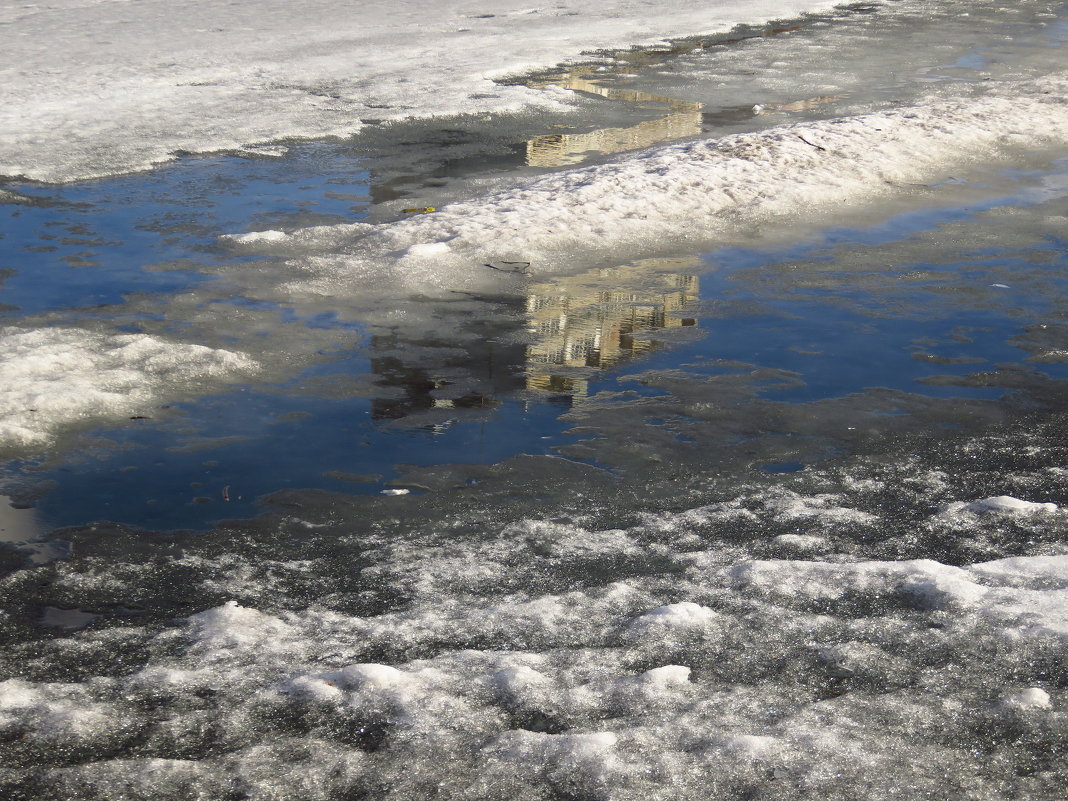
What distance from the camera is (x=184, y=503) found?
378 cm

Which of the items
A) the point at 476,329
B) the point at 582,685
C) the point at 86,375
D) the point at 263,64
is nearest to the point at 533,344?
the point at 476,329

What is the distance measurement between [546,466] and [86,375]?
218cm

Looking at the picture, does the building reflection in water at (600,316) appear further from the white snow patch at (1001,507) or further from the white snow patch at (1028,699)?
the white snow patch at (1028,699)

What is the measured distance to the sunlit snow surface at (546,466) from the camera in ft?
8.37

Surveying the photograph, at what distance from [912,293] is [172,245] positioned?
4398 mm

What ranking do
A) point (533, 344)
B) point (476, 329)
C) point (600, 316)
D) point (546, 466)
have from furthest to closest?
point (600, 316)
point (476, 329)
point (533, 344)
point (546, 466)

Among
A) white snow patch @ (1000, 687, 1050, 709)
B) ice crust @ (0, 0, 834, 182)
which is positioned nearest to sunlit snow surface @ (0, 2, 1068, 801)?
white snow patch @ (1000, 687, 1050, 709)

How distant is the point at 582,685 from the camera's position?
108 inches

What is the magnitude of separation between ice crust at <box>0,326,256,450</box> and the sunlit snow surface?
0.02m

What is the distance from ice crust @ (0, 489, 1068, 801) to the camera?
2406mm

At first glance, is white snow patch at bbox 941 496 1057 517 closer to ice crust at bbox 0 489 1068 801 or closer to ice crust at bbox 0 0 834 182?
ice crust at bbox 0 489 1068 801

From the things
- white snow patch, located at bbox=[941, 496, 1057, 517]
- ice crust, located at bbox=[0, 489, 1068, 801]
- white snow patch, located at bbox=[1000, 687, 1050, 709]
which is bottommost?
ice crust, located at bbox=[0, 489, 1068, 801]

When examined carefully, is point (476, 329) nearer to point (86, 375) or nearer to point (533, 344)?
point (533, 344)

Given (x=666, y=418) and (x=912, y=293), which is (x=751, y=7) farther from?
(x=666, y=418)
